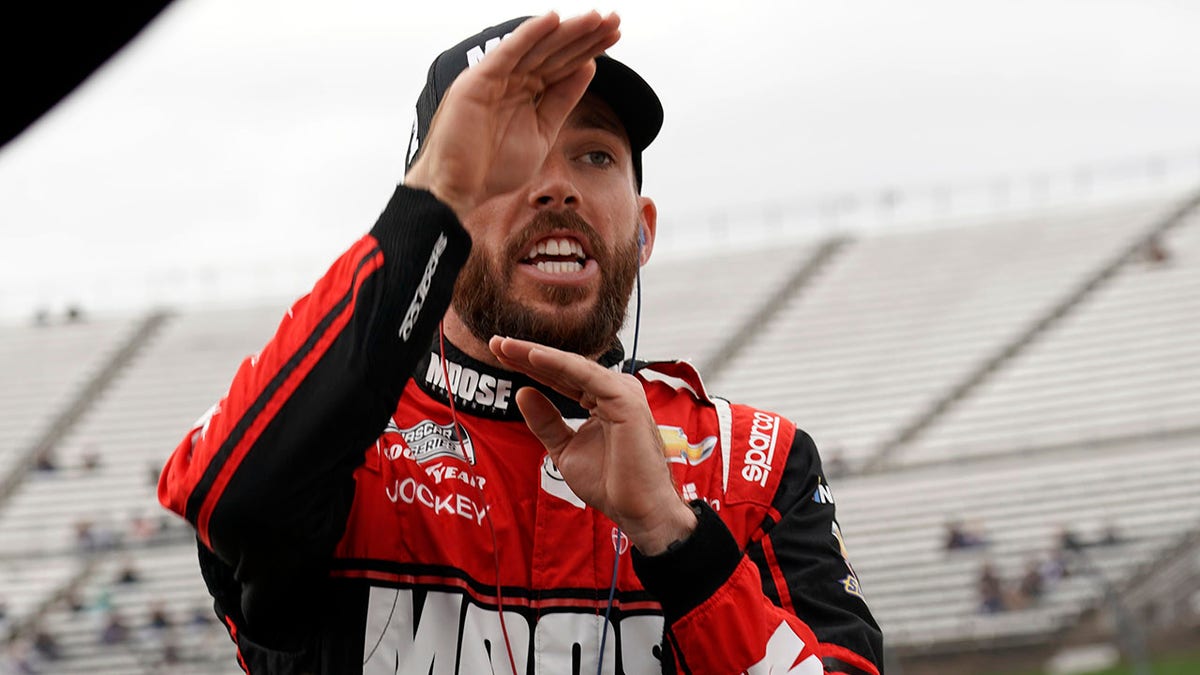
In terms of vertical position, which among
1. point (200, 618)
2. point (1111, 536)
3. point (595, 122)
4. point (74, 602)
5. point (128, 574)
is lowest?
point (74, 602)

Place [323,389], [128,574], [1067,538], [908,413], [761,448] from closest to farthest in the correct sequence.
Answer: [323,389] < [761,448] < [1067,538] < [128,574] < [908,413]

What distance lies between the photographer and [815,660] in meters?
1.91

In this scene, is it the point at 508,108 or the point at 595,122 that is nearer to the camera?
the point at 508,108

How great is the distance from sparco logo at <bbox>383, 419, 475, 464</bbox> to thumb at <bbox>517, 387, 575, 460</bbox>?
0.52ft

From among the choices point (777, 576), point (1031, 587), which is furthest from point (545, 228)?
point (1031, 587)

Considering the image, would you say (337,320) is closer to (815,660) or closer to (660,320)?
(815,660)

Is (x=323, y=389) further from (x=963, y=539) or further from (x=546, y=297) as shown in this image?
(x=963, y=539)

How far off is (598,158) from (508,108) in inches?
20.1

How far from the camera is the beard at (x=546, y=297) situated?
2121mm

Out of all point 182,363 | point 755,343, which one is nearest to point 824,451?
point 755,343

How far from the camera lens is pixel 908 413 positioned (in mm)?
20062

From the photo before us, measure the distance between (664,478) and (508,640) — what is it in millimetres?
307

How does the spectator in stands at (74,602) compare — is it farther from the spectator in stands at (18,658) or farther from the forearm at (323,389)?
the forearm at (323,389)

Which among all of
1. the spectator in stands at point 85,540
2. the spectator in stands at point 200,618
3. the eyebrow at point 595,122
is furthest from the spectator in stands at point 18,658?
the eyebrow at point 595,122
